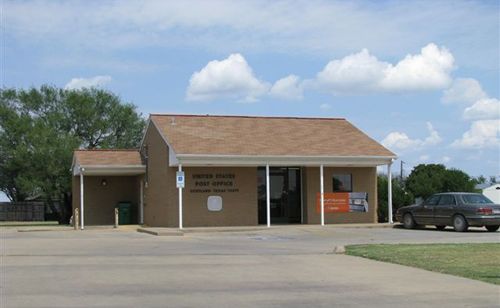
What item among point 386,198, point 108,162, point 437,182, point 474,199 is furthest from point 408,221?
point 108,162

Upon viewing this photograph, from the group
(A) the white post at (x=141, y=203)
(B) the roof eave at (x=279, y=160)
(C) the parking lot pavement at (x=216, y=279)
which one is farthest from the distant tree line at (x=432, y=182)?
(C) the parking lot pavement at (x=216, y=279)

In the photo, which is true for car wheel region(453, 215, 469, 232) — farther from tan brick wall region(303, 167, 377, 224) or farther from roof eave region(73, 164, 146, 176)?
roof eave region(73, 164, 146, 176)

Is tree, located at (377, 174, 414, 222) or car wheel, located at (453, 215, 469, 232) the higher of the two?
tree, located at (377, 174, 414, 222)

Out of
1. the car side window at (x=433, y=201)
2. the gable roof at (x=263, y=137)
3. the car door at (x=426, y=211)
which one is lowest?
the car door at (x=426, y=211)

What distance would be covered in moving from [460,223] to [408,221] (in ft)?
9.19

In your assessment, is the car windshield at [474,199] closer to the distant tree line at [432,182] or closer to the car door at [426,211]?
the car door at [426,211]

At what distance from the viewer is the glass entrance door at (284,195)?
30.8 metres

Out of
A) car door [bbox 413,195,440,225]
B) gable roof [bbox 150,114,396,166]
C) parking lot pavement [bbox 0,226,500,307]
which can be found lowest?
parking lot pavement [bbox 0,226,500,307]

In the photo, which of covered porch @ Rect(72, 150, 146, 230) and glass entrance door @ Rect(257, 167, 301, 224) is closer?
glass entrance door @ Rect(257, 167, 301, 224)

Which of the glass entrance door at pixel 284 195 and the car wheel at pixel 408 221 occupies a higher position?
Answer: the glass entrance door at pixel 284 195

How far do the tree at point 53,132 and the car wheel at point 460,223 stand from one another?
81.4ft

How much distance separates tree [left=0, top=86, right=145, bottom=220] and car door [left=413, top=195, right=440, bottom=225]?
23008 millimetres

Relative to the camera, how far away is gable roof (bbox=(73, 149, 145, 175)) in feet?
106

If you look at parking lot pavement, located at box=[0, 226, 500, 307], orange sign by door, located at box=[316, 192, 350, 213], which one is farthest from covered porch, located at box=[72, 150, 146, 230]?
parking lot pavement, located at box=[0, 226, 500, 307]
